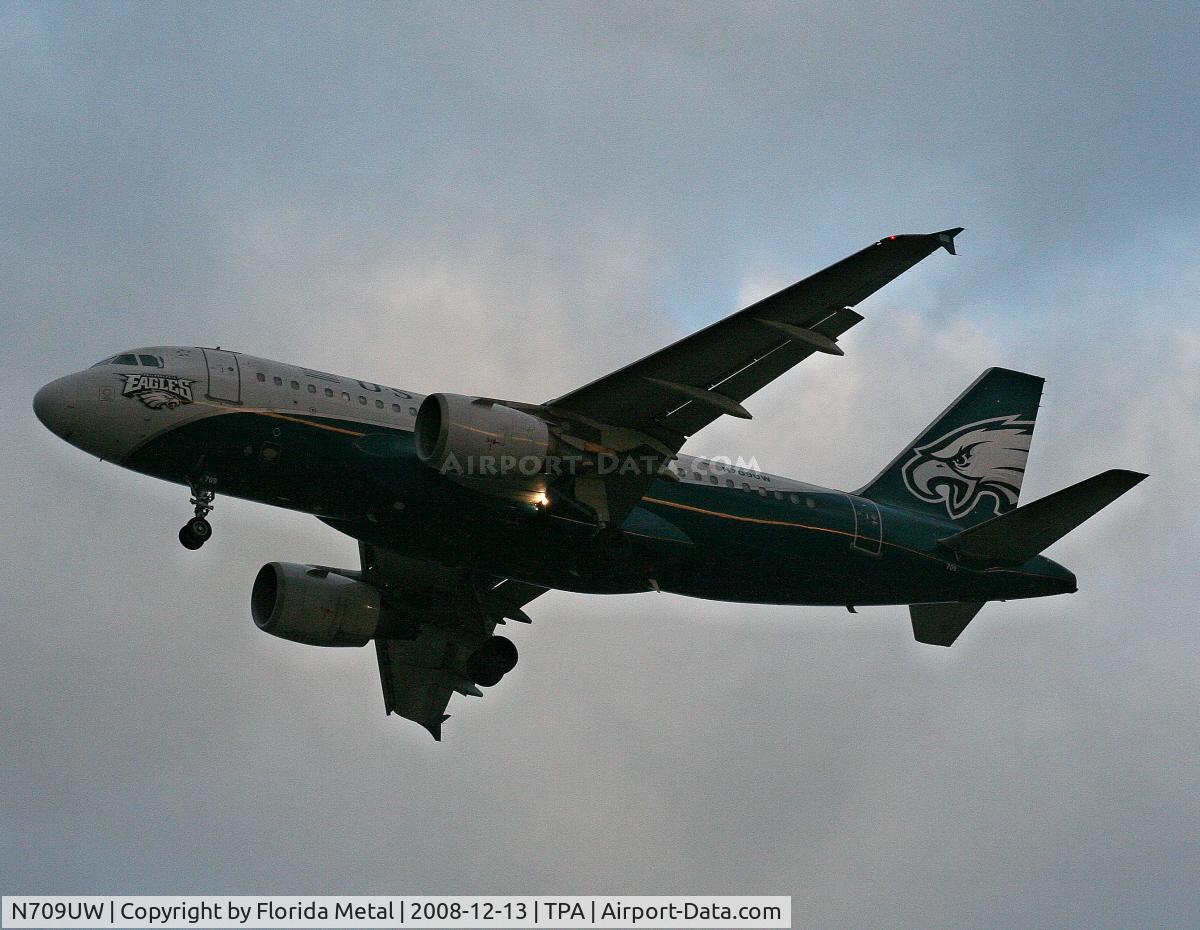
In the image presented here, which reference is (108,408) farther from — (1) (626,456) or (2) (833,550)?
(2) (833,550)

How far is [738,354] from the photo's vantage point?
30109 millimetres

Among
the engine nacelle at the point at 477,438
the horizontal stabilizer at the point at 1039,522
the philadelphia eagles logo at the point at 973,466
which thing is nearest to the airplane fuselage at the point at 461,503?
the horizontal stabilizer at the point at 1039,522

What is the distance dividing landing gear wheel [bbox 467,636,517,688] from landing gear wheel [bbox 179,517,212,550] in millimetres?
8704

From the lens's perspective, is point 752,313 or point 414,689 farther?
point 414,689

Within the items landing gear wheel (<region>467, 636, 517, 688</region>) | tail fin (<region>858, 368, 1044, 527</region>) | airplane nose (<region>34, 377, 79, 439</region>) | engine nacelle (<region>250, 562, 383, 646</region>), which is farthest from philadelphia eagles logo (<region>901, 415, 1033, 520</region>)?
airplane nose (<region>34, 377, 79, 439</region>)

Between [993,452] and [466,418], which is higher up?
[993,452]

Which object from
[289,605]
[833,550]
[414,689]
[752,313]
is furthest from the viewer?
[414,689]

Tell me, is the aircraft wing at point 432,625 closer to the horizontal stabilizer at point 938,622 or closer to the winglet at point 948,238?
the horizontal stabilizer at point 938,622

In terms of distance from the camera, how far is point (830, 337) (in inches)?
1167

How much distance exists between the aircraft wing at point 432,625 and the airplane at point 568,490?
76mm

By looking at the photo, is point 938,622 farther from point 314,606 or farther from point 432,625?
point 314,606

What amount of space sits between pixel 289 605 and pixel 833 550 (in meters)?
12.8

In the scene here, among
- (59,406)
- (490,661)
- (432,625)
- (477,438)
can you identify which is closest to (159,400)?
(59,406)

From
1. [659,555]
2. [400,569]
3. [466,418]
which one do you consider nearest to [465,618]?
[400,569]
